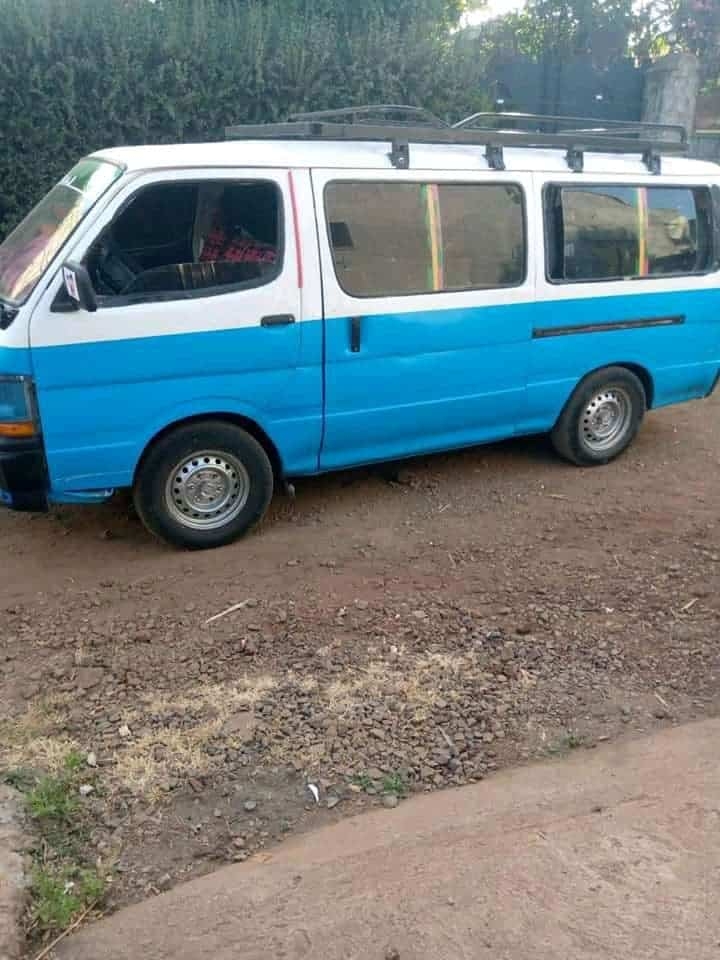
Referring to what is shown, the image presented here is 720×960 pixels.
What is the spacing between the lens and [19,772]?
317 cm

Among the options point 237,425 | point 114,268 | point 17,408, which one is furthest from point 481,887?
point 114,268

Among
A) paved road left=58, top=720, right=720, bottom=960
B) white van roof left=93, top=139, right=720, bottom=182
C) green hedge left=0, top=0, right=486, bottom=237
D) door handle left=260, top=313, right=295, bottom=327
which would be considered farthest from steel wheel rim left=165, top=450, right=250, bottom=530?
green hedge left=0, top=0, right=486, bottom=237

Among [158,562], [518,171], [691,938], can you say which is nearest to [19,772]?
[158,562]

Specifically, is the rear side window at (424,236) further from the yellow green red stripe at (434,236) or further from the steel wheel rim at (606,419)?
the steel wheel rim at (606,419)

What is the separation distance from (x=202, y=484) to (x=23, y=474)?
3.07 ft

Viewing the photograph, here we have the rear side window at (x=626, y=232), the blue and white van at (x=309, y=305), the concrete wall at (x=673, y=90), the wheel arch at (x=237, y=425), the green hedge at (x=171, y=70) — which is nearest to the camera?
the blue and white van at (x=309, y=305)

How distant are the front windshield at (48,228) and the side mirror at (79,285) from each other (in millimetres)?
213

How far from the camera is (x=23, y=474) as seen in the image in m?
4.39

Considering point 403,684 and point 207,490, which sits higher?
point 207,490

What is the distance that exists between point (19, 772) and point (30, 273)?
243cm

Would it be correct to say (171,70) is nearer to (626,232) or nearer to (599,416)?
(626,232)

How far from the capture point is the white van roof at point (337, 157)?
454 cm

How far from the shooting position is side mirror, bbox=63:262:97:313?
4.16m

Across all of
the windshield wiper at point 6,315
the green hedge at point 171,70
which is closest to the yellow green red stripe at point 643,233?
the windshield wiper at point 6,315
